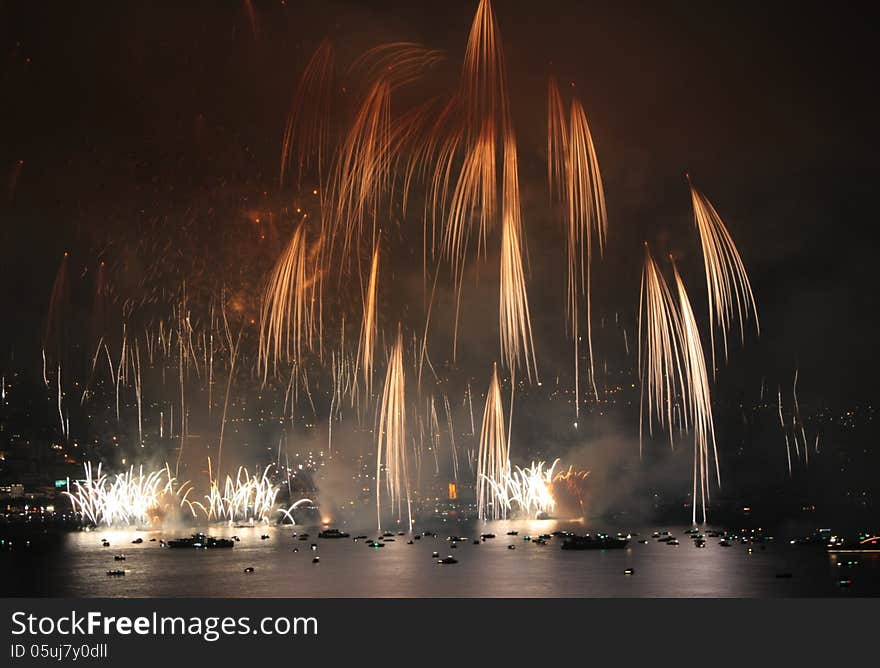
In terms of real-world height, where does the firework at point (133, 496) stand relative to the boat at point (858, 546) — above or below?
above

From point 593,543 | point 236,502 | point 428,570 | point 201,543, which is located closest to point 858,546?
point 593,543

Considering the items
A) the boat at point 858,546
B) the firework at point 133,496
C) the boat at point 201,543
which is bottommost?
the boat at point 858,546

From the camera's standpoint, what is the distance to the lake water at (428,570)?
6078 cm

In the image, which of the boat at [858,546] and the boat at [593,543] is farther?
the boat at [593,543]

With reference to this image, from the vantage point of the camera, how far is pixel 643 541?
11469cm

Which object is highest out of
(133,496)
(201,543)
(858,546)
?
(133,496)

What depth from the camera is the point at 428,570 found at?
75688 millimetres

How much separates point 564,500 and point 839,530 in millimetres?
60834

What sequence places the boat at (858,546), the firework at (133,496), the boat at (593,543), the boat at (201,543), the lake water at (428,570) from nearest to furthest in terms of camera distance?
1. the lake water at (428,570)
2. the boat at (858,546)
3. the boat at (593,543)
4. the boat at (201,543)
5. the firework at (133,496)

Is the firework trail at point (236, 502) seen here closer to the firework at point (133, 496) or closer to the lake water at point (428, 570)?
the firework at point (133, 496)

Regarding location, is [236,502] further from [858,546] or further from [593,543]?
[858,546]

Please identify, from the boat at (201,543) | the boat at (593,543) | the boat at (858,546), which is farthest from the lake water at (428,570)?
the boat at (201,543)

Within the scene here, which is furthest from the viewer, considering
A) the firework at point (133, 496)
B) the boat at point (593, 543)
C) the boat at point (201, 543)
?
the firework at point (133, 496)
